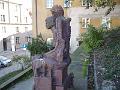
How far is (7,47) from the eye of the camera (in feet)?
173

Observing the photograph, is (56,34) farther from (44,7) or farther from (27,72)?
(44,7)

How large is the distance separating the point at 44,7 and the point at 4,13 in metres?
16.2

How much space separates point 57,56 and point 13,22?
46466 millimetres

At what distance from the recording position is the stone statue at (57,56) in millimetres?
7945

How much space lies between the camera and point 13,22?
53.7 meters

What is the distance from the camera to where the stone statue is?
26.1 feet

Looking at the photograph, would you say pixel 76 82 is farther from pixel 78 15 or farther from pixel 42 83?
pixel 78 15

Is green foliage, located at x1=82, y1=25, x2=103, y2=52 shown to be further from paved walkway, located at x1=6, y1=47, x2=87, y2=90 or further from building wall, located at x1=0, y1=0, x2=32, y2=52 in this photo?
building wall, located at x1=0, y1=0, x2=32, y2=52

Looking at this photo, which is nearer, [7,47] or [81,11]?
[81,11]

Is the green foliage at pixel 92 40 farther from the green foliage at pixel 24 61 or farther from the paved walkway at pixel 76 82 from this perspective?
the green foliage at pixel 24 61

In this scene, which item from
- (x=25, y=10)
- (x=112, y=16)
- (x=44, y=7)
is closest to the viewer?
(x=112, y=16)

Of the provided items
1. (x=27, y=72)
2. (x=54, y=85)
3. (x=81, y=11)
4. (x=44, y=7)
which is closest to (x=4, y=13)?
(x=44, y=7)

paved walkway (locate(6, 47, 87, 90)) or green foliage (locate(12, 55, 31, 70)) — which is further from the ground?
paved walkway (locate(6, 47, 87, 90))

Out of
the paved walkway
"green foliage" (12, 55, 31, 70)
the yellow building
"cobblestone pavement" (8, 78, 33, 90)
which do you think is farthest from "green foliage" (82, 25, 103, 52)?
the yellow building
